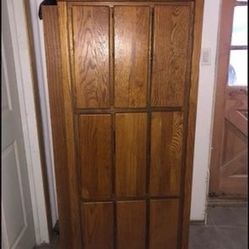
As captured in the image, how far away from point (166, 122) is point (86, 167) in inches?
19.0

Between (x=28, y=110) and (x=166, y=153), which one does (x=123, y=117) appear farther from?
(x=28, y=110)

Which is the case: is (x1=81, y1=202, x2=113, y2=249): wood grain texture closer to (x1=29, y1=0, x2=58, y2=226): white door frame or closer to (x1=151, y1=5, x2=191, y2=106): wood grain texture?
(x1=29, y1=0, x2=58, y2=226): white door frame

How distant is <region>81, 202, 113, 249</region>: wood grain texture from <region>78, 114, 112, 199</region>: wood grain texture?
7 centimetres

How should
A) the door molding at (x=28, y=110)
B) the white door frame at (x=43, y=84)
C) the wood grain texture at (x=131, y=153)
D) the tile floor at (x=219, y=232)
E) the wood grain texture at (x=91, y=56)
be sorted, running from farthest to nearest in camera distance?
the tile floor at (x=219, y=232), the white door frame at (x=43, y=84), the door molding at (x=28, y=110), the wood grain texture at (x=131, y=153), the wood grain texture at (x=91, y=56)

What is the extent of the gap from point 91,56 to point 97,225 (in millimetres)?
932

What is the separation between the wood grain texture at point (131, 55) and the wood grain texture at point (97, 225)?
1.96ft

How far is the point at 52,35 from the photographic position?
1409mm

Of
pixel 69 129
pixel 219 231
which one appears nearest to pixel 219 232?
pixel 219 231

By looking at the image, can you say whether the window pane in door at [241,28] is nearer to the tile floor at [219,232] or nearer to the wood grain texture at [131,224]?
the wood grain texture at [131,224]

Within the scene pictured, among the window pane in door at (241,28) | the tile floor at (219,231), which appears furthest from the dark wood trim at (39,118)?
the window pane in door at (241,28)

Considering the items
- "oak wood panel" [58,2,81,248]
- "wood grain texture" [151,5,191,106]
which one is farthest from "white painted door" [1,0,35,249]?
"wood grain texture" [151,5,191,106]

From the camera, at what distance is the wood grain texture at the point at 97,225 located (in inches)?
59.2

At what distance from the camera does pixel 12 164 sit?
1.52 meters

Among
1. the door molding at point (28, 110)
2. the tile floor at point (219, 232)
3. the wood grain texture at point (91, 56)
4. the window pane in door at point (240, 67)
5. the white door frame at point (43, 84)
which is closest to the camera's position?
the window pane in door at point (240, 67)
